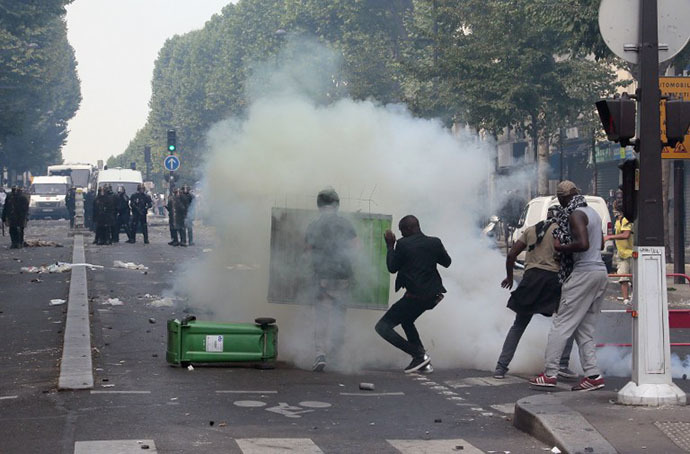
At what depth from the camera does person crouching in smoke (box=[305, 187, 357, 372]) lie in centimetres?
1138

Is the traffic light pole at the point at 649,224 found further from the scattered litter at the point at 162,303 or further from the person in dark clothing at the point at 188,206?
the person in dark clothing at the point at 188,206

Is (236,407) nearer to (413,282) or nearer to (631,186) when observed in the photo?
(413,282)

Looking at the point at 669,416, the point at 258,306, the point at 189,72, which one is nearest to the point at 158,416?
the point at 669,416

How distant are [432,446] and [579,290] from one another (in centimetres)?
270

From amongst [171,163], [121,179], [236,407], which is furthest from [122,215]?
[236,407]

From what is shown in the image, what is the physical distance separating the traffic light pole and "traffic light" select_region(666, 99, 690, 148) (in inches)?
8.7

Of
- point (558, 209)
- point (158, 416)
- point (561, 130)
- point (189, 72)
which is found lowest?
point (158, 416)

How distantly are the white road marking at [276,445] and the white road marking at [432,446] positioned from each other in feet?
1.75

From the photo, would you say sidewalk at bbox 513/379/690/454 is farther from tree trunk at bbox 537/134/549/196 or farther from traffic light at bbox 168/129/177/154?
traffic light at bbox 168/129/177/154

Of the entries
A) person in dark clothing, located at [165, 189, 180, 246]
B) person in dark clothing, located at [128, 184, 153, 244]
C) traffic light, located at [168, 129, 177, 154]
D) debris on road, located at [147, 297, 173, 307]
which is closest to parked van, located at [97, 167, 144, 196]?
traffic light, located at [168, 129, 177, 154]

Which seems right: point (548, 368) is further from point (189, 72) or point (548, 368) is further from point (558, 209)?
point (189, 72)

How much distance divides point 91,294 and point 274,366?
29.7ft

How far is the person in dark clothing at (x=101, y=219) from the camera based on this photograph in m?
36.7

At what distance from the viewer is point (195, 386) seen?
33.2 ft
